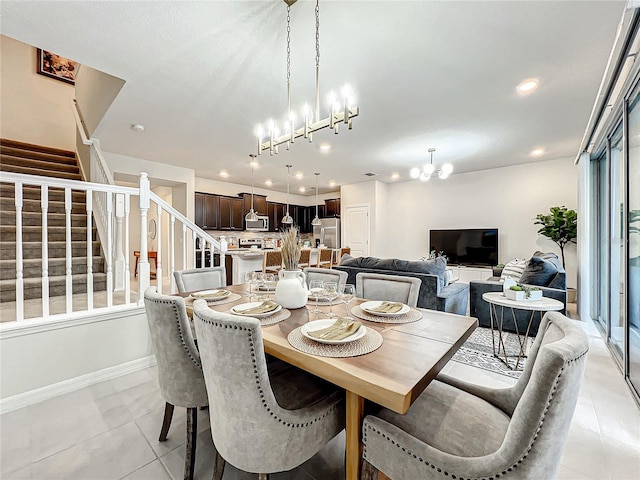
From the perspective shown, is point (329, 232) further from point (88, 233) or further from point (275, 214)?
point (88, 233)

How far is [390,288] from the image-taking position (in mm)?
2049

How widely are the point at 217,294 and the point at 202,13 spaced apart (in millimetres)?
1934

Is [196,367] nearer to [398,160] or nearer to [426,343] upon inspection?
[426,343]

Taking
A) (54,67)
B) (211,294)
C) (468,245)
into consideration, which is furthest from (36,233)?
(468,245)

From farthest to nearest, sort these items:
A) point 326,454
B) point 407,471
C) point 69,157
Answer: point 69,157
point 326,454
point 407,471

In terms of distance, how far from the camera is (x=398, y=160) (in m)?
5.34

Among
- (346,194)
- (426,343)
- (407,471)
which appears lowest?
(407,471)

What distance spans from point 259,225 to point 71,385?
588 centimetres

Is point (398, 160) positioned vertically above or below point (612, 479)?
above

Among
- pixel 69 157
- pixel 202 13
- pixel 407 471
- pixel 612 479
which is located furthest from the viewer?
pixel 69 157

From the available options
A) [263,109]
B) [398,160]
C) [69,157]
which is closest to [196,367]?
[263,109]

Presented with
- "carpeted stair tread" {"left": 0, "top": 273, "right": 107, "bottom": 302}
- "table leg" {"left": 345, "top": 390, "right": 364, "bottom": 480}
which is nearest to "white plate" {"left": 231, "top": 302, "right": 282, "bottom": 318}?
"table leg" {"left": 345, "top": 390, "right": 364, "bottom": 480}

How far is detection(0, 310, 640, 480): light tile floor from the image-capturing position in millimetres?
1406

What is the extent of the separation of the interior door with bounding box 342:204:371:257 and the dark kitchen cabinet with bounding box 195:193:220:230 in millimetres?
3300
